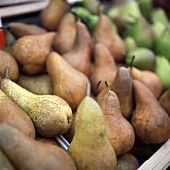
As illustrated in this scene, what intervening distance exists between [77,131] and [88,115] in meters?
0.06

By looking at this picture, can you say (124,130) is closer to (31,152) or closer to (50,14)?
(31,152)

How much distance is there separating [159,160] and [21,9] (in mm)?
951

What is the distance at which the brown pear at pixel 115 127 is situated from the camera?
0.89 meters

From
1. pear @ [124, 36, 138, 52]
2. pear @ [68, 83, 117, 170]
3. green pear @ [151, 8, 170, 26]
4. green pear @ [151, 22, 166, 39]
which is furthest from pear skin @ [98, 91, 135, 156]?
green pear @ [151, 8, 170, 26]

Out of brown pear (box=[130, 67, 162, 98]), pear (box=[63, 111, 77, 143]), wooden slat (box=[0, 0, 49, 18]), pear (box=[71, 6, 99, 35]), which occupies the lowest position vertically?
pear (box=[63, 111, 77, 143])

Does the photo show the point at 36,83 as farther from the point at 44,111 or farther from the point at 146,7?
the point at 146,7

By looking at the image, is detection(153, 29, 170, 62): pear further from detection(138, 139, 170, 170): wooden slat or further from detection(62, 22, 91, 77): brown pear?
detection(138, 139, 170, 170): wooden slat

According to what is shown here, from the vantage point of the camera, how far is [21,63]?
3.48 ft

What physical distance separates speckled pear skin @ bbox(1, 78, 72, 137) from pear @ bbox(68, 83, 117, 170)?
0.09m

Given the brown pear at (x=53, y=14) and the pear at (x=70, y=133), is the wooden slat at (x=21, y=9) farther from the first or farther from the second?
the pear at (x=70, y=133)

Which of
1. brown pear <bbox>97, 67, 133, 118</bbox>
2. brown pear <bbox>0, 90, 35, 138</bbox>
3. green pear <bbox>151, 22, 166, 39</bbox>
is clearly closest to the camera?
brown pear <bbox>0, 90, 35, 138</bbox>

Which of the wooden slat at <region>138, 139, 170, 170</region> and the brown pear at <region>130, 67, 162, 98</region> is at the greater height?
the brown pear at <region>130, 67, 162, 98</region>

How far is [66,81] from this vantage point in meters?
1.00

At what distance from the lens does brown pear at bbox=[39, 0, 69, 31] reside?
1.37m
